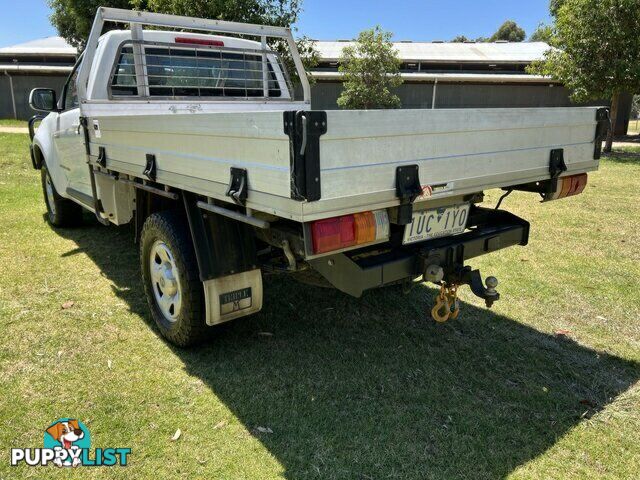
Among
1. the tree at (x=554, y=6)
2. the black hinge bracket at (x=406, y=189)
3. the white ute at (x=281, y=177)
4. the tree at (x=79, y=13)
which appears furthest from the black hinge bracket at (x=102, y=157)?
the tree at (x=554, y=6)

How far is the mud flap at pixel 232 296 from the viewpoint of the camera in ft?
9.32

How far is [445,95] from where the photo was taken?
85.6ft

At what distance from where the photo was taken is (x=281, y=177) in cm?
198

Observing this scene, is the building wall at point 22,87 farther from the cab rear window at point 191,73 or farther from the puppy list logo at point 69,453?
the puppy list logo at point 69,453

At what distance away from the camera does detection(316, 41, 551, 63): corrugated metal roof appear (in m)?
27.9

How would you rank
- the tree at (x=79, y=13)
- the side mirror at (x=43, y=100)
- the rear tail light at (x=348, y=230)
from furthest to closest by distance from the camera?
1. the tree at (x=79, y=13)
2. the side mirror at (x=43, y=100)
3. the rear tail light at (x=348, y=230)

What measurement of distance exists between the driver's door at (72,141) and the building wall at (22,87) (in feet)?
78.0

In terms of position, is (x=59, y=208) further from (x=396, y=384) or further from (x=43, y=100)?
(x=396, y=384)

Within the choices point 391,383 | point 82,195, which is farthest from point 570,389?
point 82,195

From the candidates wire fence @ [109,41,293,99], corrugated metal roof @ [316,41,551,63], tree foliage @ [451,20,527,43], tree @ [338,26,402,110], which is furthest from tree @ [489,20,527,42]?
wire fence @ [109,41,293,99]

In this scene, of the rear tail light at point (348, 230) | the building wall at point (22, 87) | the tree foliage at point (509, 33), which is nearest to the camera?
the rear tail light at point (348, 230)

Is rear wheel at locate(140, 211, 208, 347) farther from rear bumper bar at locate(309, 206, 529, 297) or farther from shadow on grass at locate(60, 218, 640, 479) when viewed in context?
rear bumper bar at locate(309, 206, 529, 297)

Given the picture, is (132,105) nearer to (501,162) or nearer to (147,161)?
(147,161)

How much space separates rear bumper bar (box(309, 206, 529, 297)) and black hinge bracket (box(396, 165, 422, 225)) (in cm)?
31
